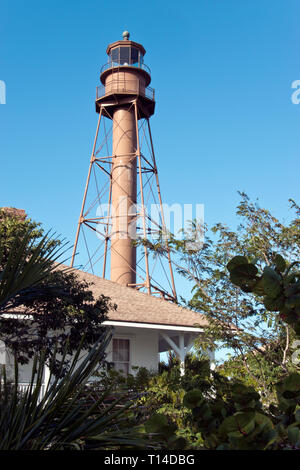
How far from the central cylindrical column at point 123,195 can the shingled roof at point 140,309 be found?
691 centimetres

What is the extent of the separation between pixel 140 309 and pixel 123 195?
11.3 metres

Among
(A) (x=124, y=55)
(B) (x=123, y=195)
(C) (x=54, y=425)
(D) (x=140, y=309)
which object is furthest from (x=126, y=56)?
(C) (x=54, y=425)

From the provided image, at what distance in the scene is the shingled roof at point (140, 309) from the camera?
15.9 metres

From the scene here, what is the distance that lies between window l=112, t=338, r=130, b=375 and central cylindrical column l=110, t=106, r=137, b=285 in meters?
8.91

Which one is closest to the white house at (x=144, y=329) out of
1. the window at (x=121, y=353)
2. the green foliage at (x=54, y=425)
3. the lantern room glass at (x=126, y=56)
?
the window at (x=121, y=353)

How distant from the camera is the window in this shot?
17125 mm

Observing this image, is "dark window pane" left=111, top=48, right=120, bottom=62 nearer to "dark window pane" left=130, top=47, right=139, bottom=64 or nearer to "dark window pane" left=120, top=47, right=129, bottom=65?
"dark window pane" left=120, top=47, right=129, bottom=65

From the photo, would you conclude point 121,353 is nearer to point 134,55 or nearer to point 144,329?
point 144,329

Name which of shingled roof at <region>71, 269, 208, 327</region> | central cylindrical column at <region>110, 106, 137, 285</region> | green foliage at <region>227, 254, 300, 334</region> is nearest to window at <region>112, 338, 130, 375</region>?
shingled roof at <region>71, 269, 208, 327</region>

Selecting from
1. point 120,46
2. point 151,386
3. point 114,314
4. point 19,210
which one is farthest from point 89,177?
point 151,386

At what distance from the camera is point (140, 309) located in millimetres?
17000

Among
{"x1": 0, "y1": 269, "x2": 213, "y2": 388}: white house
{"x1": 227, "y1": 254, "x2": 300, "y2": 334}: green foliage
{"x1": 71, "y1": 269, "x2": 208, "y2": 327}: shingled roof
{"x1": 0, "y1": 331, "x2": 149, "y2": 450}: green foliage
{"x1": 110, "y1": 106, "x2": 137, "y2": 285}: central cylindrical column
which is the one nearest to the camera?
{"x1": 227, "y1": 254, "x2": 300, "y2": 334}: green foliage

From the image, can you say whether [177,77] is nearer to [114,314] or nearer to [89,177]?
[114,314]

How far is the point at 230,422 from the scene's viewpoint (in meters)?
1.74
